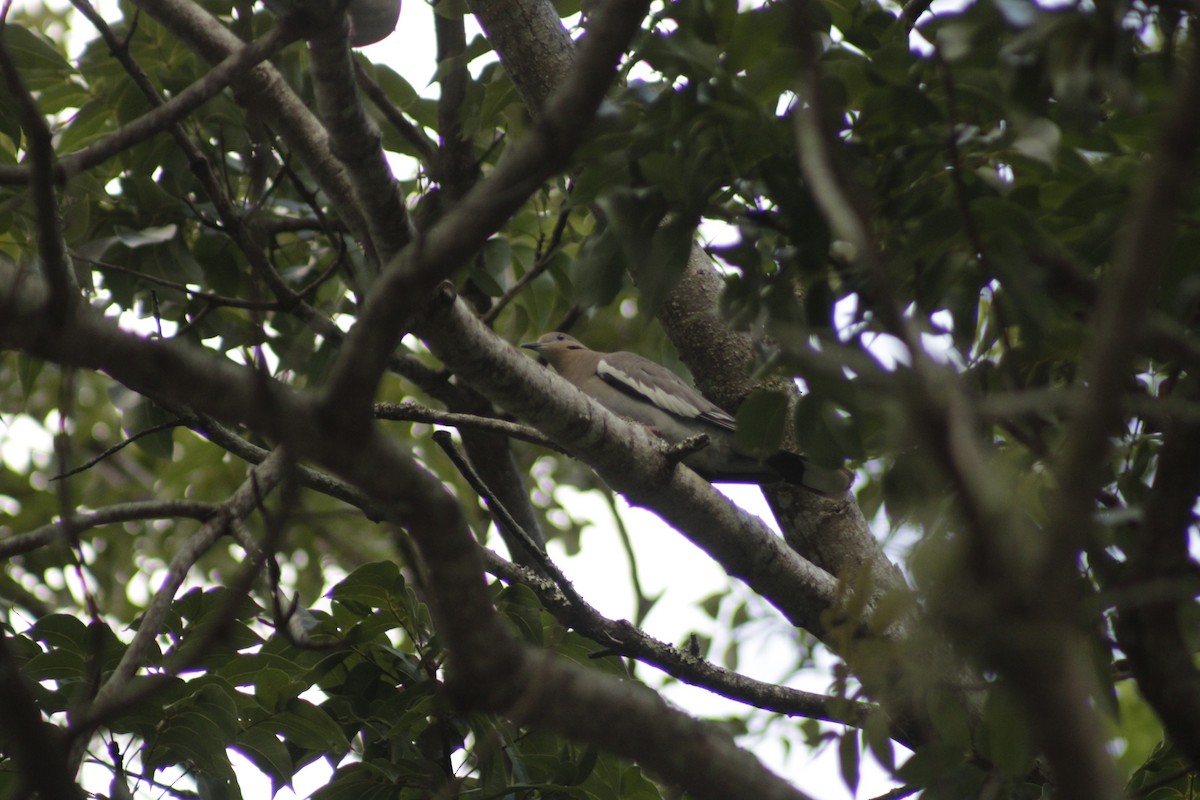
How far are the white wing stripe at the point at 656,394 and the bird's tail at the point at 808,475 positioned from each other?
161 cm

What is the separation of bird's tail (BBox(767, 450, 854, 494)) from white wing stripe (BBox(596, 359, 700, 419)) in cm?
161

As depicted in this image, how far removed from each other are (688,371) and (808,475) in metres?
0.72

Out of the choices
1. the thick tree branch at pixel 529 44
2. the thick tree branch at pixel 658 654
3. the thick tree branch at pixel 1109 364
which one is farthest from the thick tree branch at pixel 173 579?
the thick tree branch at pixel 529 44

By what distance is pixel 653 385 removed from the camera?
20.8 ft

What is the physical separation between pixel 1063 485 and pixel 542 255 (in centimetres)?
401

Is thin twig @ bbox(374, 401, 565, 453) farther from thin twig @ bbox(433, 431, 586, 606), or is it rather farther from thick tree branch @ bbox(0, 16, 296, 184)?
thick tree branch @ bbox(0, 16, 296, 184)

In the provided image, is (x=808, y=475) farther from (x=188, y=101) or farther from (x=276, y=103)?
(x=188, y=101)

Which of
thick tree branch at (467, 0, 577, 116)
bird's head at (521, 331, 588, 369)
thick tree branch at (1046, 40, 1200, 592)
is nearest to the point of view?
thick tree branch at (1046, 40, 1200, 592)

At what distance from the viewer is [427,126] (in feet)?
14.3

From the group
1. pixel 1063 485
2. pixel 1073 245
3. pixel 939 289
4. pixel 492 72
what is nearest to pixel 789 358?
pixel 939 289

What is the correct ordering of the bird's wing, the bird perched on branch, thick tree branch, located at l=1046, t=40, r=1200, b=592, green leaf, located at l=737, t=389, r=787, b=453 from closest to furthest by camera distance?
thick tree branch, located at l=1046, t=40, r=1200, b=592 → green leaf, located at l=737, t=389, r=787, b=453 → the bird perched on branch → the bird's wing

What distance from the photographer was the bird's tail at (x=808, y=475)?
3822 millimetres

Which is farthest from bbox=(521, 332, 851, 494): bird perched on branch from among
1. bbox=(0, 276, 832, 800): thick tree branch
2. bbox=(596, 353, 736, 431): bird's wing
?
bbox=(0, 276, 832, 800): thick tree branch

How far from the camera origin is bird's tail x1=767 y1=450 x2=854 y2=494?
3.82 meters
